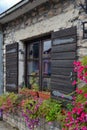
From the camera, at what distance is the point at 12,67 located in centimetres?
877

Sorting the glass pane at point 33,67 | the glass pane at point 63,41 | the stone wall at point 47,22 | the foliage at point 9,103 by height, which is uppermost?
the stone wall at point 47,22

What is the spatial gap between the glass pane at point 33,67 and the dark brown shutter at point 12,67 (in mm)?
394

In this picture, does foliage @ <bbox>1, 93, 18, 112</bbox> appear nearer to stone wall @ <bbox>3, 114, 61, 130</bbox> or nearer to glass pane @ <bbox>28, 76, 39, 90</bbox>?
stone wall @ <bbox>3, 114, 61, 130</bbox>

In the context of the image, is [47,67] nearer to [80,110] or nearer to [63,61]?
[63,61]

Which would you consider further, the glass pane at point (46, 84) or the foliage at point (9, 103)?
the foliage at point (9, 103)

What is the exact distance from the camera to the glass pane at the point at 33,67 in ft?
26.0

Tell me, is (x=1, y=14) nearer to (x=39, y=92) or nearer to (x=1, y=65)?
(x=1, y=65)

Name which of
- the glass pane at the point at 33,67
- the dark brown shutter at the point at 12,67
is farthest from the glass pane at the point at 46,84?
the dark brown shutter at the point at 12,67

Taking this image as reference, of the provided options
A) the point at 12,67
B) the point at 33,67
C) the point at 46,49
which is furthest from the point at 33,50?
the point at 12,67

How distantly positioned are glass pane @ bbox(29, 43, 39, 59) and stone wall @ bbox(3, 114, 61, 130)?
1.56 meters

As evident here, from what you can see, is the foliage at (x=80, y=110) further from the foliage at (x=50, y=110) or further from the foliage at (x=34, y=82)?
the foliage at (x=34, y=82)

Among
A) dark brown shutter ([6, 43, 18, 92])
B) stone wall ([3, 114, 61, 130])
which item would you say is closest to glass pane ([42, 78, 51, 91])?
stone wall ([3, 114, 61, 130])

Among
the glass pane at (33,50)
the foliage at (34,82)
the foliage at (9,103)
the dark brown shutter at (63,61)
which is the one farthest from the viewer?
the glass pane at (33,50)

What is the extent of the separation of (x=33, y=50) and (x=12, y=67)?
100cm
